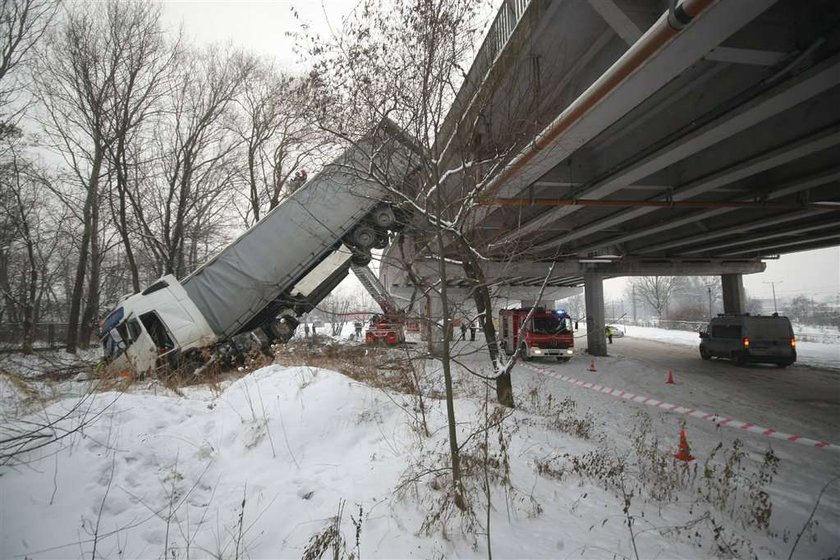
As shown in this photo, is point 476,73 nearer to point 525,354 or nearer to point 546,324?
point 546,324

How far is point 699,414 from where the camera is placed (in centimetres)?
826

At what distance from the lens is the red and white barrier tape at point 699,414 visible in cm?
645

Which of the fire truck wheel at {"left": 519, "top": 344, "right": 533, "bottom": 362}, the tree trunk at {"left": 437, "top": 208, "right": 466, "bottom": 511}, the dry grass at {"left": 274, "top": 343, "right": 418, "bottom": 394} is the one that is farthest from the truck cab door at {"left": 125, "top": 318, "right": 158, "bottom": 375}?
the fire truck wheel at {"left": 519, "top": 344, "right": 533, "bottom": 362}

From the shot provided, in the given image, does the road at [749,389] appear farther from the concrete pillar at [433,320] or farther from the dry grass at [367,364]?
the concrete pillar at [433,320]

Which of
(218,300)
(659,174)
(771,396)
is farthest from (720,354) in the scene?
(218,300)

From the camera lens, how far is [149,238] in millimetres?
16750

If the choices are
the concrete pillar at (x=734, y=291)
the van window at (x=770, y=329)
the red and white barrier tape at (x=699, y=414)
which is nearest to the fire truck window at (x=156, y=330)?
the red and white barrier tape at (x=699, y=414)

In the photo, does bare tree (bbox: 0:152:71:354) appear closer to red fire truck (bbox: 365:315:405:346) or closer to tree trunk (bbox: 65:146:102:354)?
tree trunk (bbox: 65:146:102:354)

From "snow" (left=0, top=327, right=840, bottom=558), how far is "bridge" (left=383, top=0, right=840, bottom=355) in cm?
213

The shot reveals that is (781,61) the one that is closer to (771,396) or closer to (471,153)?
(471,153)

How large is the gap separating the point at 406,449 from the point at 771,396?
37.0 feet

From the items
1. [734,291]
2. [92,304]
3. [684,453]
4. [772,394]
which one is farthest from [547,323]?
[92,304]

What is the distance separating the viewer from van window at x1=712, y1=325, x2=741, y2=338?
623 inches

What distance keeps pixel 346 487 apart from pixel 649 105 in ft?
25.1
